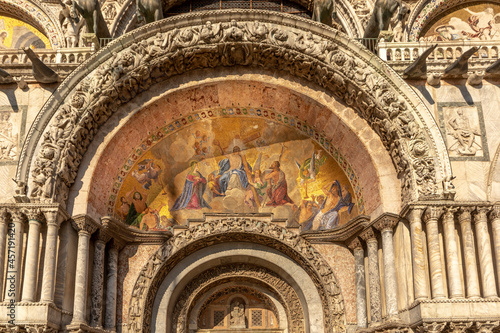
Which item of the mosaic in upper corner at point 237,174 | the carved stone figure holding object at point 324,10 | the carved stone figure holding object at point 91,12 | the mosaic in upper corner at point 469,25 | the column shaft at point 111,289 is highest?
the mosaic in upper corner at point 469,25

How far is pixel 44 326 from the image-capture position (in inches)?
403

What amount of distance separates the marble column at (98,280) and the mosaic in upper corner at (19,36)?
22.8ft

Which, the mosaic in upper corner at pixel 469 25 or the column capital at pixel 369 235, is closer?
the column capital at pixel 369 235

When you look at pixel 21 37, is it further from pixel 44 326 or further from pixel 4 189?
pixel 44 326

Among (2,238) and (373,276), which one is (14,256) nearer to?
(2,238)

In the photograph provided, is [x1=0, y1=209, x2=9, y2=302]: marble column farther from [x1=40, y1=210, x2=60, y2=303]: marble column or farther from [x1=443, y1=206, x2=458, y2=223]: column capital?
[x1=443, y1=206, x2=458, y2=223]: column capital

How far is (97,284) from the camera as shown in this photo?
38.7 ft

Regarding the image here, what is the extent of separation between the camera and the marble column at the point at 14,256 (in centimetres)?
1058

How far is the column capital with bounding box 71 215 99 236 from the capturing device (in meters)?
11.4

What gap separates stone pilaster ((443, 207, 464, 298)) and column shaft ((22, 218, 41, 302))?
7.42 metres

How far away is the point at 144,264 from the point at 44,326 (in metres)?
2.82

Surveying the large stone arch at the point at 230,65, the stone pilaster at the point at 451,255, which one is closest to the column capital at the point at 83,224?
the large stone arch at the point at 230,65

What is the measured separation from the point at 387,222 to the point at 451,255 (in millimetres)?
1341

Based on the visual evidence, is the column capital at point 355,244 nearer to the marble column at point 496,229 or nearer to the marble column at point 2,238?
the marble column at point 496,229
